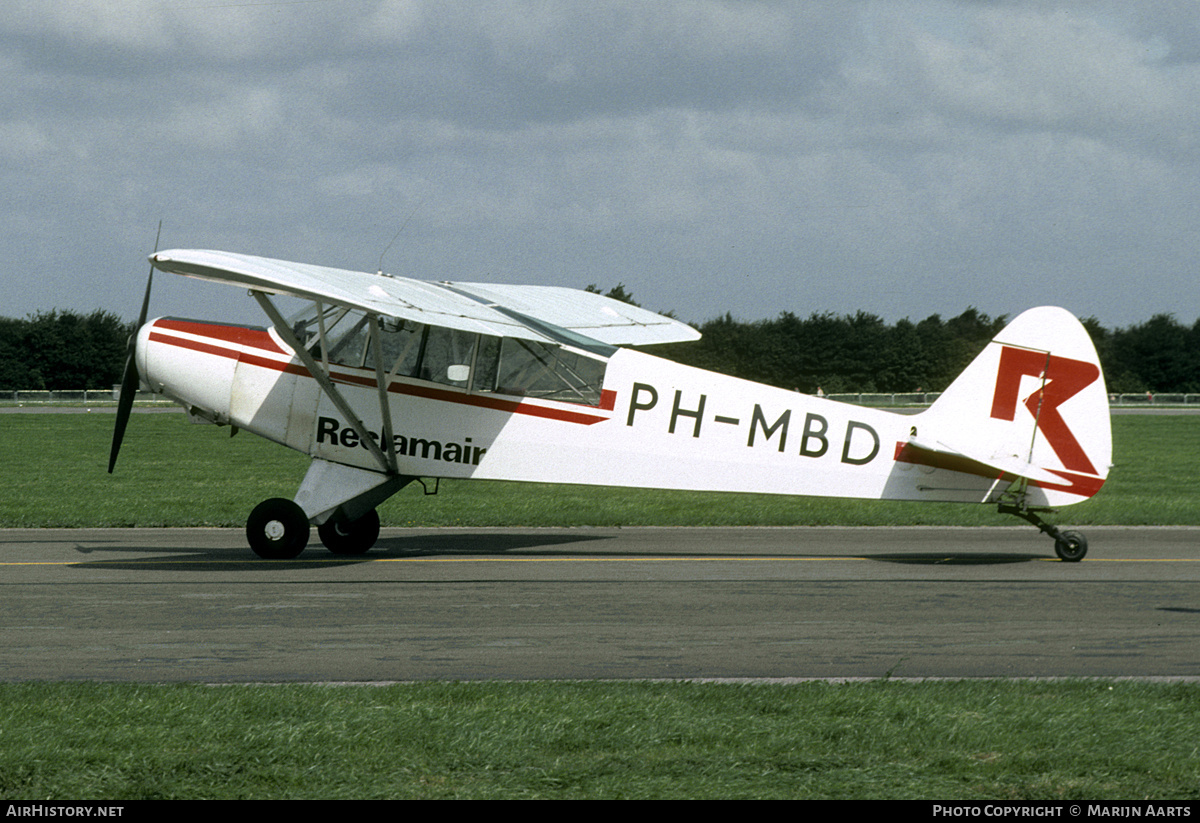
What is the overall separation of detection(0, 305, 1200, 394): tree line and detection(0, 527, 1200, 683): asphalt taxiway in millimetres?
73265

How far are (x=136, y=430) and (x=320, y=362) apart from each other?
1371 inches

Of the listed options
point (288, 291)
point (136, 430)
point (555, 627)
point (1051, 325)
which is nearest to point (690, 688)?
point (555, 627)

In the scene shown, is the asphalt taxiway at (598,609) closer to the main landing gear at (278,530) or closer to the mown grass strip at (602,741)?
the main landing gear at (278,530)

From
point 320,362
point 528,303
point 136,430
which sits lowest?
point 136,430

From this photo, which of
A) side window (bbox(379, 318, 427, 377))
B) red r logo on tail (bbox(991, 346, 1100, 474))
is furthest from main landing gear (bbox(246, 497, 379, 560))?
red r logo on tail (bbox(991, 346, 1100, 474))

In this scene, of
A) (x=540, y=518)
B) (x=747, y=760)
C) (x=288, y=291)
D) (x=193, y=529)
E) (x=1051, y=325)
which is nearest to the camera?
(x=747, y=760)

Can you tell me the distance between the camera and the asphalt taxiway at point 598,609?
7.57m

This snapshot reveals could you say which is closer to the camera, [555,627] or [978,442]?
[555,627]

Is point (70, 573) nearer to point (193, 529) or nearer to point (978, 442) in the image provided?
point (193, 529)

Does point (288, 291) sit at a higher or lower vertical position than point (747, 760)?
higher

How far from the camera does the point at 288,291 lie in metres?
10.9

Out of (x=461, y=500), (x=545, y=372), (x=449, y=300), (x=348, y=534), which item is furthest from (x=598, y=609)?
(x=461, y=500)

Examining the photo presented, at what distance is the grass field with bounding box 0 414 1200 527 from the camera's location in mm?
16859

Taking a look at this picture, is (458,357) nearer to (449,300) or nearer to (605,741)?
(449,300)
